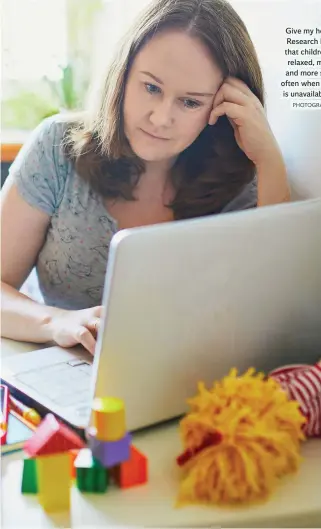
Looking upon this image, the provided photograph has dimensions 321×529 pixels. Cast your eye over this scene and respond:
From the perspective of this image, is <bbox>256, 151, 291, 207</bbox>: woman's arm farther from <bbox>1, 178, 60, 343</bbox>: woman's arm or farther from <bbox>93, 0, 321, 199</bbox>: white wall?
Result: <bbox>1, 178, 60, 343</bbox>: woman's arm

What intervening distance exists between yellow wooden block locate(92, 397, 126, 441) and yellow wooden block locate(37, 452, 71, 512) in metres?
0.04

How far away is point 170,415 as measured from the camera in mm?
795

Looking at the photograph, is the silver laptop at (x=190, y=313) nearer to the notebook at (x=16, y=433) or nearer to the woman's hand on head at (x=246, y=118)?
the notebook at (x=16, y=433)

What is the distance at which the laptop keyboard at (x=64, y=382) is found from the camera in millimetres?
803

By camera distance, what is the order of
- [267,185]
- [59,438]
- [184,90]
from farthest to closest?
[267,185], [184,90], [59,438]

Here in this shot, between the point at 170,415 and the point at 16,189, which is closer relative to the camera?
the point at 170,415

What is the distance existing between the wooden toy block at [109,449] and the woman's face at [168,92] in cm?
53

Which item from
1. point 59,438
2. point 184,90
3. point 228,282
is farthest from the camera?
point 184,90

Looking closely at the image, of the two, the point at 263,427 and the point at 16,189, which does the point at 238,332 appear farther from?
the point at 16,189

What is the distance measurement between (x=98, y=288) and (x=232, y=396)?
0.50 m

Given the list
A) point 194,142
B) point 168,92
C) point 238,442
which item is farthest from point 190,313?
point 194,142

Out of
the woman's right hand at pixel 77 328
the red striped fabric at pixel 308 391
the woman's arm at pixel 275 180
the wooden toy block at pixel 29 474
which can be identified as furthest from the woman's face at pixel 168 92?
the wooden toy block at pixel 29 474

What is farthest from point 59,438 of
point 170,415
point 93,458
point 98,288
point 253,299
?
point 98,288

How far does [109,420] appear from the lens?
2.15ft
